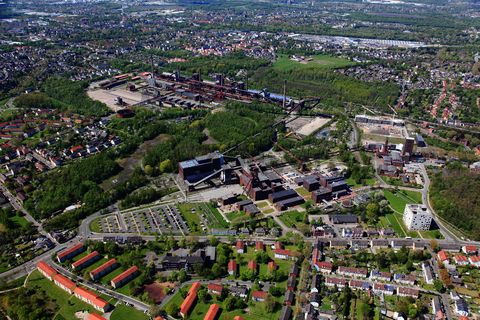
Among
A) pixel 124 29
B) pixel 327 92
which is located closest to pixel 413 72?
pixel 327 92

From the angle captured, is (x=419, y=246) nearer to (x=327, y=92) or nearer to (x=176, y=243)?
(x=176, y=243)

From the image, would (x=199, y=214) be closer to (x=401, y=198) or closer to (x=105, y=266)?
(x=105, y=266)

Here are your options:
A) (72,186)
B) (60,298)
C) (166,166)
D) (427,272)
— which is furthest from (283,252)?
(72,186)

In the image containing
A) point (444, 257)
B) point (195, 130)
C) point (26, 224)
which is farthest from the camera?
point (195, 130)

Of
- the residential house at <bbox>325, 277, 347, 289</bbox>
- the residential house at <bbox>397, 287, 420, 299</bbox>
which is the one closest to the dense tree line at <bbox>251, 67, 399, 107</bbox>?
the residential house at <bbox>325, 277, 347, 289</bbox>

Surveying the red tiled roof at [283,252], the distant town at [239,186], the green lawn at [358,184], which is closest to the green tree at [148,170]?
the distant town at [239,186]

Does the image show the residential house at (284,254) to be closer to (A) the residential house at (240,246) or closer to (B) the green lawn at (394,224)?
(A) the residential house at (240,246)
